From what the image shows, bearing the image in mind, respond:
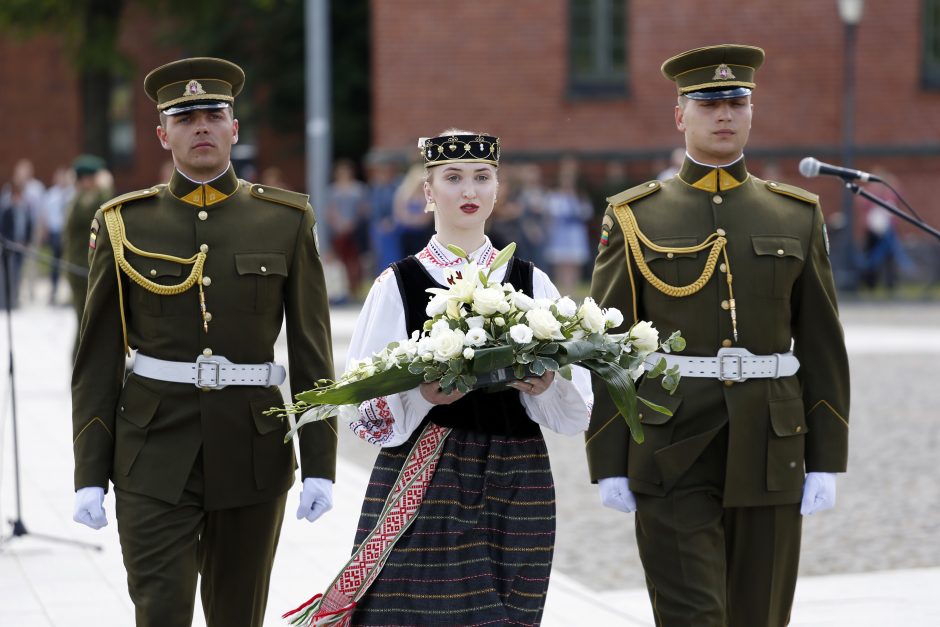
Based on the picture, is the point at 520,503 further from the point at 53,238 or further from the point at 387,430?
the point at 53,238

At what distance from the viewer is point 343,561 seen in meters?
7.38

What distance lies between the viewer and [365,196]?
2358cm

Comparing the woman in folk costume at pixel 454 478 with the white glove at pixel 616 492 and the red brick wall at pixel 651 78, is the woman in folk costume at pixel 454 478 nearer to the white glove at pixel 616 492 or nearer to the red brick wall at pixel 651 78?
the white glove at pixel 616 492

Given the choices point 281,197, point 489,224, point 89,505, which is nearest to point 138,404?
point 89,505

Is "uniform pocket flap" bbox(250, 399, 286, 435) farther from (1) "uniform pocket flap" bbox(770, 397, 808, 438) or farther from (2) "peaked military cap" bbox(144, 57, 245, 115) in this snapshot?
(1) "uniform pocket flap" bbox(770, 397, 808, 438)

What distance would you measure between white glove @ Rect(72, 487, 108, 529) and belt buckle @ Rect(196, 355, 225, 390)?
0.43 meters

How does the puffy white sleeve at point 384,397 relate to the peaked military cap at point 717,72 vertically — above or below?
below

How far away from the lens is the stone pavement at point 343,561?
651cm

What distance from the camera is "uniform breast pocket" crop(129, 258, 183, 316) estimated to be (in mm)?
4734

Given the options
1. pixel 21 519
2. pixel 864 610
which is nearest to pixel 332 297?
pixel 21 519

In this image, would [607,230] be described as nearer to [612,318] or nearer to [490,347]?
[612,318]

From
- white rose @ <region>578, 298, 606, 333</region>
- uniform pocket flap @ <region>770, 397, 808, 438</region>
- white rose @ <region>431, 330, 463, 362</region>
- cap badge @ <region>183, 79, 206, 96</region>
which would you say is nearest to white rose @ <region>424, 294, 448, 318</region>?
white rose @ <region>431, 330, 463, 362</region>

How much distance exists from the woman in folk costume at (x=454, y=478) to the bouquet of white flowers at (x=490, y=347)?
151mm

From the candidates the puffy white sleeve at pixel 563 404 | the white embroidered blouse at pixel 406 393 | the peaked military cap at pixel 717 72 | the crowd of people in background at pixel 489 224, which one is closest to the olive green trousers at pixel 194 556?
the white embroidered blouse at pixel 406 393
